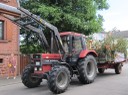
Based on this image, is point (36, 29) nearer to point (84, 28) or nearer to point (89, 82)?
point (89, 82)

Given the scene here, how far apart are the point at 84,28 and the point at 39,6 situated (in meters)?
3.72

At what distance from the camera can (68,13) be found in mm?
20969

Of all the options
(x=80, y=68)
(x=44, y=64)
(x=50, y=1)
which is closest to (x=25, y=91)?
(x=44, y=64)

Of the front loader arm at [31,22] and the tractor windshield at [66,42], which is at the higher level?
the front loader arm at [31,22]

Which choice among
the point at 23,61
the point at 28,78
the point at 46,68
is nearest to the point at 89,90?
the point at 46,68

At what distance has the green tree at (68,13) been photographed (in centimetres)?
2027

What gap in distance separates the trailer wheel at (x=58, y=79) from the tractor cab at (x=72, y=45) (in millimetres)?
Answer: 1555

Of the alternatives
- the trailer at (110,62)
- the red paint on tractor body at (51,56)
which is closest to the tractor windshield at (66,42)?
the red paint on tractor body at (51,56)

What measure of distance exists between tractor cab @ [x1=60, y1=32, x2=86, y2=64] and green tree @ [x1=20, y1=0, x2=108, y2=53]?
6.13 meters

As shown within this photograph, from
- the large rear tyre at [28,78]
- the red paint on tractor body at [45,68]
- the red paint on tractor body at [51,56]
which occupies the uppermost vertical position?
the red paint on tractor body at [51,56]

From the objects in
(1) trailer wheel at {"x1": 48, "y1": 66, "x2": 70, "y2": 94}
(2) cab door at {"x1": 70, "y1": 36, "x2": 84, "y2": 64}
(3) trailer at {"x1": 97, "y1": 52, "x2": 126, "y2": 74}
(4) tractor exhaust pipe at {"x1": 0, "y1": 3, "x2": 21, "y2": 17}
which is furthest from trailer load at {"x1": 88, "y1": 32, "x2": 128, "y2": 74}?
(4) tractor exhaust pipe at {"x1": 0, "y1": 3, "x2": 21, "y2": 17}

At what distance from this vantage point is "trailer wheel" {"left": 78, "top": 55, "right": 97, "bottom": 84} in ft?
44.0

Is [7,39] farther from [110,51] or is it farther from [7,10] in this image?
[7,10]

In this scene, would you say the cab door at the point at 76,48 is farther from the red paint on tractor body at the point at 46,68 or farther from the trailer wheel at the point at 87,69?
the red paint on tractor body at the point at 46,68
